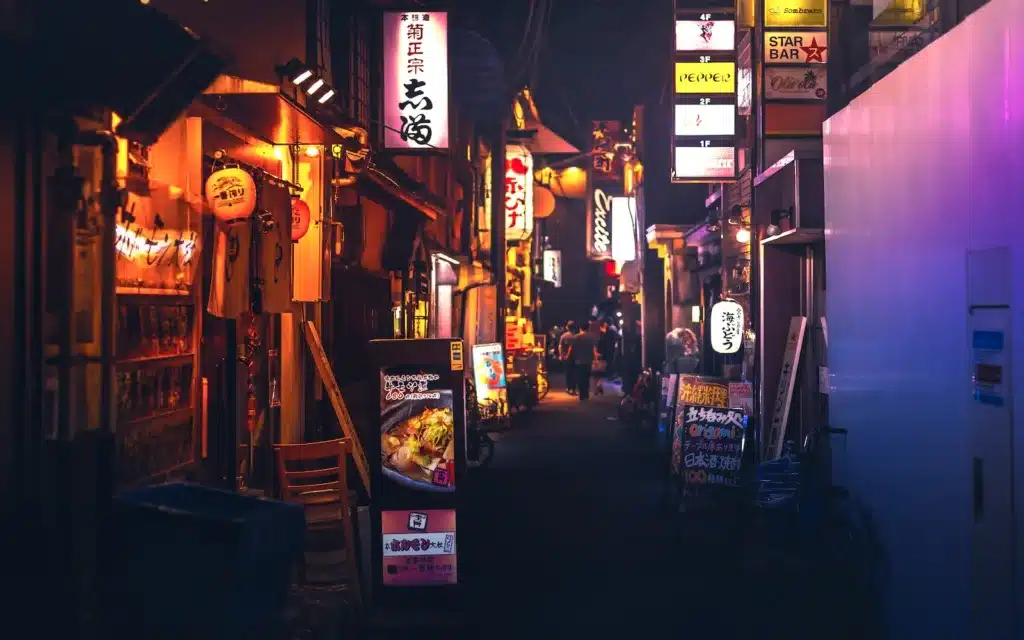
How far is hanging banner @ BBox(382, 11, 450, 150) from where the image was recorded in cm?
1477

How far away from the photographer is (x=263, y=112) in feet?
30.5

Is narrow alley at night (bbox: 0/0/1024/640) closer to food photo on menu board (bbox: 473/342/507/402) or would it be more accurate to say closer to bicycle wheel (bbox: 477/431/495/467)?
bicycle wheel (bbox: 477/431/495/467)

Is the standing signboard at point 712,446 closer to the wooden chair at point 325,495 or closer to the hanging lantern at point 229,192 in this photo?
the wooden chair at point 325,495

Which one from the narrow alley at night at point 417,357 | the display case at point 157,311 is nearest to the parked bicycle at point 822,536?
the narrow alley at night at point 417,357

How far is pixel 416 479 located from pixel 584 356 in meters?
23.3

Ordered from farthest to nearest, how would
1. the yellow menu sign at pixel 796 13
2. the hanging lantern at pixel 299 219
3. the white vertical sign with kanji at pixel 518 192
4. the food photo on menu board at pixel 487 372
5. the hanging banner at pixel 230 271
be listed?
the white vertical sign with kanji at pixel 518 192 < the food photo on menu board at pixel 487 372 < the yellow menu sign at pixel 796 13 < the hanging lantern at pixel 299 219 < the hanging banner at pixel 230 271

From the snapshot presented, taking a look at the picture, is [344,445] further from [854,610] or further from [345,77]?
[345,77]

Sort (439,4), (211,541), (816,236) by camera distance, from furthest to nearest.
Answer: (439,4) → (816,236) → (211,541)

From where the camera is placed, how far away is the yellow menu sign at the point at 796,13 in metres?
14.5

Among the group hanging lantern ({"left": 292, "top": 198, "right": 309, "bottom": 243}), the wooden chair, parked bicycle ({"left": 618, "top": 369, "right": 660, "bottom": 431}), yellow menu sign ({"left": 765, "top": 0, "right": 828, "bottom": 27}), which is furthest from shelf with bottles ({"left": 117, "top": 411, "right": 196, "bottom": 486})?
parked bicycle ({"left": 618, "top": 369, "right": 660, "bottom": 431})

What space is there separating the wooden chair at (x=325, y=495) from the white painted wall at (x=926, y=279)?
14.7 feet

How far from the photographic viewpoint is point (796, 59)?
48.1 feet

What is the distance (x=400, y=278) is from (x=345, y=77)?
19.3ft

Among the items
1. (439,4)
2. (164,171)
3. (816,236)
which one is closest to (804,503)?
(816,236)
